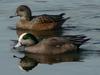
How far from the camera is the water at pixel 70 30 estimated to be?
14.9 m

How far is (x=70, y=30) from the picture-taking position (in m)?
19.6

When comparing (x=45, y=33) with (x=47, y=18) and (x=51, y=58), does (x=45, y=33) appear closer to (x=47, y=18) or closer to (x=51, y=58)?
(x=47, y=18)

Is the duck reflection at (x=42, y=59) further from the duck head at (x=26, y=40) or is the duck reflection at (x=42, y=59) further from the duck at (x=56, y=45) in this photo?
the duck head at (x=26, y=40)

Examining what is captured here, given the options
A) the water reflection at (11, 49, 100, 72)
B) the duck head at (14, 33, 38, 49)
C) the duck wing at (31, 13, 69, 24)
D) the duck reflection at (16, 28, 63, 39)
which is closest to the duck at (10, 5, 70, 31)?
the duck wing at (31, 13, 69, 24)

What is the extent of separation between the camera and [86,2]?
77.0ft

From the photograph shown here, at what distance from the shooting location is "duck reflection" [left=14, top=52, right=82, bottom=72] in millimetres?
15562

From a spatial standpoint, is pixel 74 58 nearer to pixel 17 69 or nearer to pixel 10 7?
pixel 17 69

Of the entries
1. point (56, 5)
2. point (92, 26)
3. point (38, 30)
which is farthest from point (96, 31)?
point (56, 5)

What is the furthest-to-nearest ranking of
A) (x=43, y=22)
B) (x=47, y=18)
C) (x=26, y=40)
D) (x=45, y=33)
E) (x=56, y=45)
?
(x=43, y=22) < (x=47, y=18) < (x=45, y=33) < (x=26, y=40) < (x=56, y=45)

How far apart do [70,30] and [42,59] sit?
378cm

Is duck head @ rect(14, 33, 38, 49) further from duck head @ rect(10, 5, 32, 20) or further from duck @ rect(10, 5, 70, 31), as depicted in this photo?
duck head @ rect(10, 5, 32, 20)

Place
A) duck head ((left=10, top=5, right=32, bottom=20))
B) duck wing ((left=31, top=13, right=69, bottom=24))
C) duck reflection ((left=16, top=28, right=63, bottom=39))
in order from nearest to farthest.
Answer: duck reflection ((left=16, top=28, right=63, bottom=39)) < duck wing ((left=31, top=13, right=69, bottom=24)) < duck head ((left=10, top=5, right=32, bottom=20))

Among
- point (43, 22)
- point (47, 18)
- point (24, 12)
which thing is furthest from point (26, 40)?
point (24, 12)

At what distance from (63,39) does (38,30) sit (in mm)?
3675
